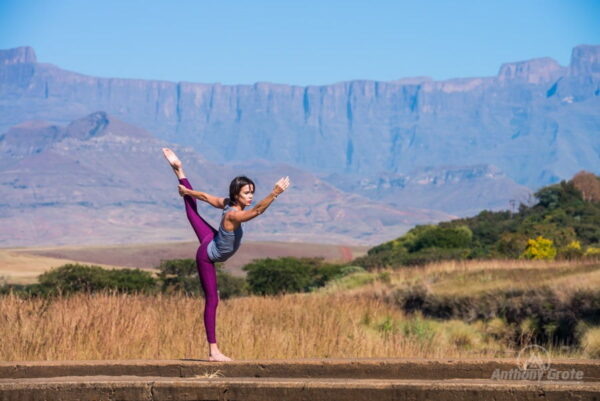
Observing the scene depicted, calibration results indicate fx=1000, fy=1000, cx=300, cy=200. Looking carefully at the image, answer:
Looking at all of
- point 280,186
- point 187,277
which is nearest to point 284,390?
point 280,186

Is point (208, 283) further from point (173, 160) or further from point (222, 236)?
point (173, 160)

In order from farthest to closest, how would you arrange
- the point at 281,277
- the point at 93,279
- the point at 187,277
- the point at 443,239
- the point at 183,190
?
the point at 443,239 < the point at 281,277 < the point at 187,277 < the point at 93,279 < the point at 183,190

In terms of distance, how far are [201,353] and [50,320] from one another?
2148 mm

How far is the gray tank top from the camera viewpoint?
9.39 meters

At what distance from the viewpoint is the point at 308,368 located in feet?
30.5

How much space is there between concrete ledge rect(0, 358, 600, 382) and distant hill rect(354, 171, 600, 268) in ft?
93.1

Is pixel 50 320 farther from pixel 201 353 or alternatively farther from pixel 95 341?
pixel 201 353

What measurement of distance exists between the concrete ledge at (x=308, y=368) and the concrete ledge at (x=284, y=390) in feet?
3.93

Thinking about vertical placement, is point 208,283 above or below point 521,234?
below

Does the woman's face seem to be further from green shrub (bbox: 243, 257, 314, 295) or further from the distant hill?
green shrub (bbox: 243, 257, 314, 295)

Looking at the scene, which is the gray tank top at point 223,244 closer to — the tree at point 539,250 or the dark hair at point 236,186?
the dark hair at point 236,186

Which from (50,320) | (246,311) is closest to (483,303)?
(246,311)

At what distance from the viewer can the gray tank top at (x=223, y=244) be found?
939 centimetres

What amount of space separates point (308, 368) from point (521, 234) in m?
46.2
